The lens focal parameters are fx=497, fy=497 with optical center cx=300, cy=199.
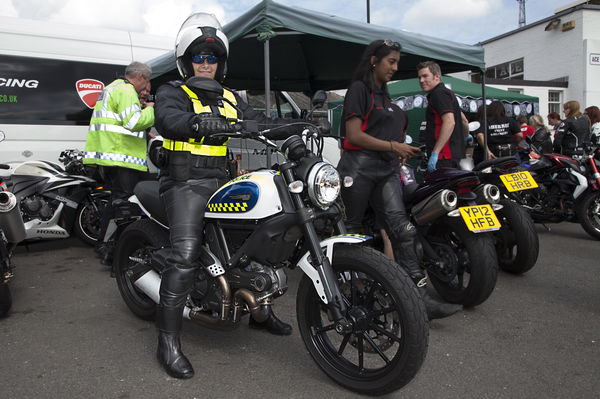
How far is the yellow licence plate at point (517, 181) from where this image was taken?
4.65m

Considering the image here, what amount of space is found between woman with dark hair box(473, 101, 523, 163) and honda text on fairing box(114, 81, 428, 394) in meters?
5.09

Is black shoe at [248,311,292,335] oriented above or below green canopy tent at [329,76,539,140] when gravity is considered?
below

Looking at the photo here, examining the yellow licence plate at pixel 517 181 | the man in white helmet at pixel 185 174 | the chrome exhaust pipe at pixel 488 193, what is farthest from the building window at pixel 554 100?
the man in white helmet at pixel 185 174

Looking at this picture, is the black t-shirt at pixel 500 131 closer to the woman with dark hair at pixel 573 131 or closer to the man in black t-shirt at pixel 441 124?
the woman with dark hair at pixel 573 131

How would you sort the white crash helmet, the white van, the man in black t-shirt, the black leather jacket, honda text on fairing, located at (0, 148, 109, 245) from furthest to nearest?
the black leather jacket < the white van < honda text on fairing, located at (0, 148, 109, 245) < the man in black t-shirt < the white crash helmet

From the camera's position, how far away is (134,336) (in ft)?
10.5

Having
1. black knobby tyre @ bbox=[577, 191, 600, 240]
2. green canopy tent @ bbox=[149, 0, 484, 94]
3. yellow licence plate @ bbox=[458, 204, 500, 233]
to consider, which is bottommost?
black knobby tyre @ bbox=[577, 191, 600, 240]

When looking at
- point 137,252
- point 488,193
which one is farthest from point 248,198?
point 488,193

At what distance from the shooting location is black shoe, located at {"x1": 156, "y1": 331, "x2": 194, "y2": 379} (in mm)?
2615

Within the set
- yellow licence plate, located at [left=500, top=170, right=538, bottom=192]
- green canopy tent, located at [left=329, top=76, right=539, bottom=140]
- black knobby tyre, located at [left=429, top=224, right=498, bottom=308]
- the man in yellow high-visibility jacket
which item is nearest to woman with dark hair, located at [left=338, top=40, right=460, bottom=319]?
black knobby tyre, located at [left=429, top=224, right=498, bottom=308]

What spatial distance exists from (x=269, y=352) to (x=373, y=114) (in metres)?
1.72

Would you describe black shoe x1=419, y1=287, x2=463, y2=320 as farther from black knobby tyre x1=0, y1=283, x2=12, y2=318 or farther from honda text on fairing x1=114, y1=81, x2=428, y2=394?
black knobby tyre x1=0, y1=283, x2=12, y2=318

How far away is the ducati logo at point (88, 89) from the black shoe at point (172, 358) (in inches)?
170

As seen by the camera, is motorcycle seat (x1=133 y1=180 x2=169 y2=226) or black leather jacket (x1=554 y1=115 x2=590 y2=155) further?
black leather jacket (x1=554 y1=115 x2=590 y2=155)
